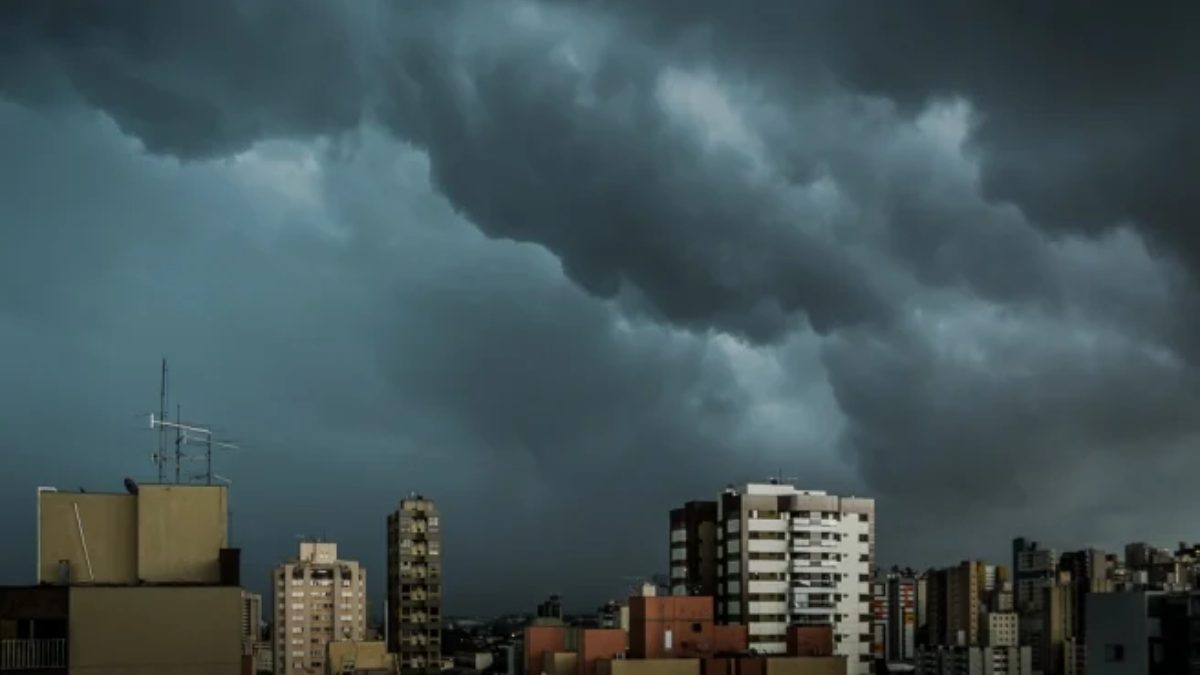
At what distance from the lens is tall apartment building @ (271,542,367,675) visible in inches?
4333

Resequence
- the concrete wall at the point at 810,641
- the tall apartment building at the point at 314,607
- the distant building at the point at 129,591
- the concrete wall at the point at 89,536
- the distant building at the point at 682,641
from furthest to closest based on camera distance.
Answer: the tall apartment building at the point at 314,607 < the concrete wall at the point at 810,641 < the distant building at the point at 682,641 < the concrete wall at the point at 89,536 < the distant building at the point at 129,591

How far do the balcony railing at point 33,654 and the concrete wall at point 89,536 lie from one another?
182 centimetres

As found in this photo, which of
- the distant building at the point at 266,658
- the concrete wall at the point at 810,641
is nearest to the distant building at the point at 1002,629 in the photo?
the distant building at the point at 266,658

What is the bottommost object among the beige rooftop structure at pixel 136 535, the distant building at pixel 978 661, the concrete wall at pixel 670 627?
the distant building at pixel 978 661

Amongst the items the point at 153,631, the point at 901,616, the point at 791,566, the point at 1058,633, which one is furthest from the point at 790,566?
the point at 901,616

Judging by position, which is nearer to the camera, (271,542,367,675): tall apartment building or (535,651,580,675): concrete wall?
(535,651,580,675): concrete wall

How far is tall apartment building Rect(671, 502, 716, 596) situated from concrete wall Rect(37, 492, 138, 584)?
60824 millimetres

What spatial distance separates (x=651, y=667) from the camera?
189 ft

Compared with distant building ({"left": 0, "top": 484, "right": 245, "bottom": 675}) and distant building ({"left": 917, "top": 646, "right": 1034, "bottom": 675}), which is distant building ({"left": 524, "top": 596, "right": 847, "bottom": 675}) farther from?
distant building ({"left": 917, "top": 646, "right": 1034, "bottom": 675})

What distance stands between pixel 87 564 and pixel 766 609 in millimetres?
59247

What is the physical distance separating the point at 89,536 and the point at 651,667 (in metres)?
38.9

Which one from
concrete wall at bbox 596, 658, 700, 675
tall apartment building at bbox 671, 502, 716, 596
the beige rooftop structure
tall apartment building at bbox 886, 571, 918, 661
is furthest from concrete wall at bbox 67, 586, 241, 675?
tall apartment building at bbox 886, 571, 918, 661

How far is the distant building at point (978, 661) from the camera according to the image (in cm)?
16062

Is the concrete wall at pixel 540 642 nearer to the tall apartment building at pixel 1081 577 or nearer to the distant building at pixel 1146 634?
the distant building at pixel 1146 634
